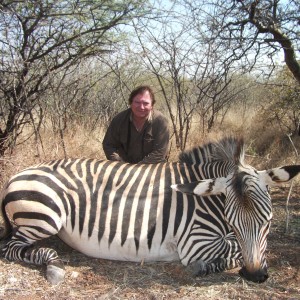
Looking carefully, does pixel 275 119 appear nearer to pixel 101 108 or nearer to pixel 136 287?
pixel 101 108

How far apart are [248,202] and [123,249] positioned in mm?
1170

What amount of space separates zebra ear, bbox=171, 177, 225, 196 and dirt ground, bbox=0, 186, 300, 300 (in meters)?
0.66

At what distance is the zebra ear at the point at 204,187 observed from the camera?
3200mm

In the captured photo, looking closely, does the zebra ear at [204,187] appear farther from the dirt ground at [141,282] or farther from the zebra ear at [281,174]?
the dirt ground at [141,282]

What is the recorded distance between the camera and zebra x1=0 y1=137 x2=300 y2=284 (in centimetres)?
327

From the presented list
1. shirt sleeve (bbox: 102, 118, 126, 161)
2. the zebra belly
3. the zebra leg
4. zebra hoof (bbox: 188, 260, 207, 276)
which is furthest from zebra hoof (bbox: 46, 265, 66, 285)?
shirt sleeve (bbox: 102, 118, 126, 161)

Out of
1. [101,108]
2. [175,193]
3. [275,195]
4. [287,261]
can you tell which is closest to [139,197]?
[175,193]

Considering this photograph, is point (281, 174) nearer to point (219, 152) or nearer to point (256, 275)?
point (219, 152)

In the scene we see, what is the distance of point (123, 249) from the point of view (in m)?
3.41

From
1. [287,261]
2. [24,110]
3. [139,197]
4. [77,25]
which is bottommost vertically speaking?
[287,261]

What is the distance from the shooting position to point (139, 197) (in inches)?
138

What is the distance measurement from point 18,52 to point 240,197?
4235 mm

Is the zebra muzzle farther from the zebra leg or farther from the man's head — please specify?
the man's head

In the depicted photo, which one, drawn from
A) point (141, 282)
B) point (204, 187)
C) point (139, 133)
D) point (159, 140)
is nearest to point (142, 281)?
point (141, 282)
